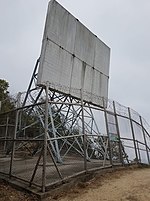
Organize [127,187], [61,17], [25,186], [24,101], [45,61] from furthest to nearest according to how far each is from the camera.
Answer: [24,101], [61,17], [45,61], [127,187], [25,186]

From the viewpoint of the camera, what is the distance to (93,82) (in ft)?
48.8

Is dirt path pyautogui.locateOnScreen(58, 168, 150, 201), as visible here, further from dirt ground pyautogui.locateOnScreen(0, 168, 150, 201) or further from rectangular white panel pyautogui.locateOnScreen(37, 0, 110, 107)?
rectangular white panel pyautogui.locateOnScreen(37, 0, 110, 107)

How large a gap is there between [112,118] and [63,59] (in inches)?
138

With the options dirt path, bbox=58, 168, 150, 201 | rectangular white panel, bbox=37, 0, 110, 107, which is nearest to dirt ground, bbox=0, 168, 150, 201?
dirt path, bbox=58, 168, 150, 201

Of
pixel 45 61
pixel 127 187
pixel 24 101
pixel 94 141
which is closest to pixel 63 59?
pixel 45 61

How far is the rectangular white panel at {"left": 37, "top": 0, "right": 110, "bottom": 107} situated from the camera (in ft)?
35.9

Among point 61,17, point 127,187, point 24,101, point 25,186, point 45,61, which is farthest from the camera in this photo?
point 24,101

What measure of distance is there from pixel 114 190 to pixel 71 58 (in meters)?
7.45

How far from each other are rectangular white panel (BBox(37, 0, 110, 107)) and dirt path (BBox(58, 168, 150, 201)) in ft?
12.9

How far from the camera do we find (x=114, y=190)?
6.77m

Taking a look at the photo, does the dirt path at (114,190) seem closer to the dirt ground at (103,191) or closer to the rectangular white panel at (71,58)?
the dirt ground at (103,191)

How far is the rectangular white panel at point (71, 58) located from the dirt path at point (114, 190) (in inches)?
155

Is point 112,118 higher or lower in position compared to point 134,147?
higher

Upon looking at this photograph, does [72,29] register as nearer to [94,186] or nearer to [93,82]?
[93,82]
